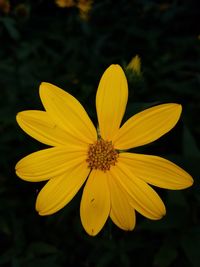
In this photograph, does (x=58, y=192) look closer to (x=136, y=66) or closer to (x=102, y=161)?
(x=102, y=161)

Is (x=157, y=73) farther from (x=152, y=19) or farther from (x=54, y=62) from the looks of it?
(x=152, y=19)

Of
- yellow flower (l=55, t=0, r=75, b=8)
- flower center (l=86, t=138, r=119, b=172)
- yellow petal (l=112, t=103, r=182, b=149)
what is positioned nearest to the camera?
yellow petal (l=112, t=103, r=182, b=149)

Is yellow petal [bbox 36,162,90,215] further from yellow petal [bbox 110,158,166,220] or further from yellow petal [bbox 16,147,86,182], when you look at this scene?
yellow petal [bbox 110,158,166,220]

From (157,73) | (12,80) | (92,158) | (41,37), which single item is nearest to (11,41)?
(41,37)

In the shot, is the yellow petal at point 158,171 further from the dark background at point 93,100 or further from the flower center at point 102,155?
the dark background at point 93,100

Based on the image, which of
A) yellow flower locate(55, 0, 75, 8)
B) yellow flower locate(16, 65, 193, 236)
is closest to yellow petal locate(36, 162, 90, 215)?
yellow flower locate(16, 65, 193, 236)

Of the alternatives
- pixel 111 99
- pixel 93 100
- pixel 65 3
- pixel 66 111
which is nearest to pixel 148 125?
pixel 111 99

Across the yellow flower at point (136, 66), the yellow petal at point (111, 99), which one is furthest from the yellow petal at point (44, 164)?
the yellow flower at point (136, 66)
